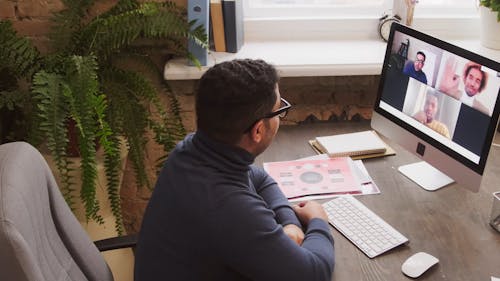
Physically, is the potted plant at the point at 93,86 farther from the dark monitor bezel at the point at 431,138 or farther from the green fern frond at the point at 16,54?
the dark monitor bezel at the point at 431,138

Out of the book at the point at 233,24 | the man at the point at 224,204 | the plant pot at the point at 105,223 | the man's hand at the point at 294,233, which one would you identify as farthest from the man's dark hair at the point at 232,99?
the book at the point at 233,24

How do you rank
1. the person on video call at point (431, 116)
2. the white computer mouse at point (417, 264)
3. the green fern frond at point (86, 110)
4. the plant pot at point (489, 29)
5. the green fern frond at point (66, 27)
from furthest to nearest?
the plant pot at point (489, 29) < the green fern frond at point (66, 27) < the green fern frond at point (86, 110) < the person on video call at point (431, 116) < the white computer mouse at point (417, 264)

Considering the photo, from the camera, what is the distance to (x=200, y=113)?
3.76 feet

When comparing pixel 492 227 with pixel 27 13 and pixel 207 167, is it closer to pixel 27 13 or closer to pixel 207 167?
pixel 207 167

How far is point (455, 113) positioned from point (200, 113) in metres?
0.78

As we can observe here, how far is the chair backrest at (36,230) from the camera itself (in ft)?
2.99

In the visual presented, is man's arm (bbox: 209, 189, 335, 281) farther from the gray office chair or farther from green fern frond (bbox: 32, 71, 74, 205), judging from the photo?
green fern frond (bbox: 32, 71, 74, 205)

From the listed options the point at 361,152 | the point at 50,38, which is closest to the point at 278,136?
the point at 361,152

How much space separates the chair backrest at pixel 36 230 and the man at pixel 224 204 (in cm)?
15

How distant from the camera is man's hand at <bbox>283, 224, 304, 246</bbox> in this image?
4.25ft

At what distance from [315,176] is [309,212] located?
0.96ft

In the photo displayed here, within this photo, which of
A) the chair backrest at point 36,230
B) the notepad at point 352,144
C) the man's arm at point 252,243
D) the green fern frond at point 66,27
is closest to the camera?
the chair backrest at point 36,230

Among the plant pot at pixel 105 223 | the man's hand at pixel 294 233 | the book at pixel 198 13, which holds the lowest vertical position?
the plant pot at pixel 105 223

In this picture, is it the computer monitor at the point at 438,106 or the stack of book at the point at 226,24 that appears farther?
the stack of book at the point at 226,24
